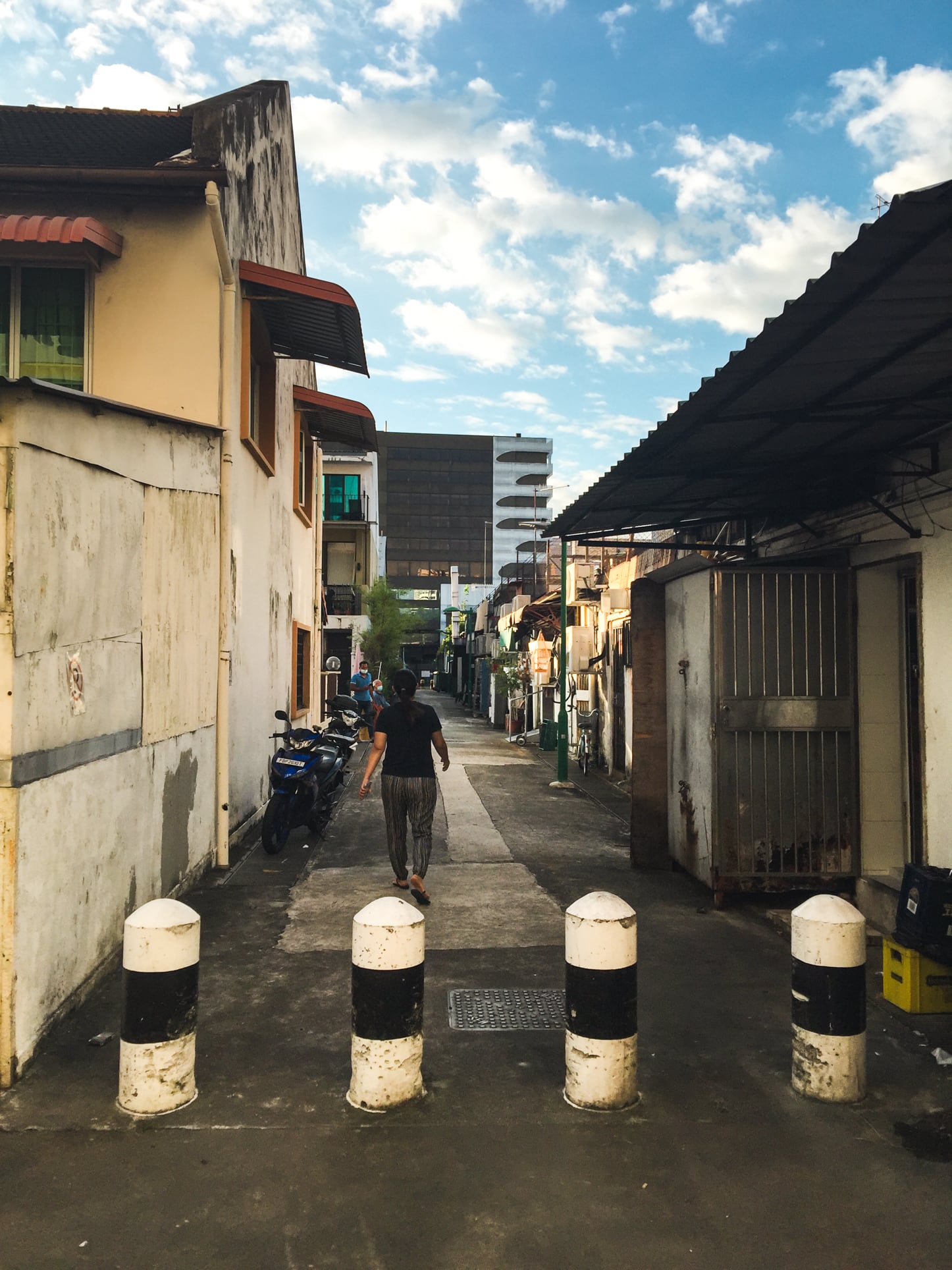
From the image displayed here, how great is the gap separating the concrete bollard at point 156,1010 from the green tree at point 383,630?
40.7 metres

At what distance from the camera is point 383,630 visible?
156 feet

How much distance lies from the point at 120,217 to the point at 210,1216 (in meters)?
7.96

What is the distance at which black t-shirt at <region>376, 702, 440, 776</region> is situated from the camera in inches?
289

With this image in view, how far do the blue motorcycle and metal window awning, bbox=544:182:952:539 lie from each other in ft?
11.6

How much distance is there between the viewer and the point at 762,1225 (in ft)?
10.4

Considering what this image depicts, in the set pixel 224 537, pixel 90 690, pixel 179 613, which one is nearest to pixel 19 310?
pixel 224 537

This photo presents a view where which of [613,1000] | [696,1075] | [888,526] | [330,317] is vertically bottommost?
[696,1075]

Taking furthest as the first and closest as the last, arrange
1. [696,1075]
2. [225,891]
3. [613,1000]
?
[225,891], [696,1075], [613,1000]

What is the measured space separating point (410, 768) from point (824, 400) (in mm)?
4024

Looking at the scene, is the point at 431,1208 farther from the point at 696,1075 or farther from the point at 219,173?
the point at 219,173

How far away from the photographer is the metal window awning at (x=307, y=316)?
8.95 metres

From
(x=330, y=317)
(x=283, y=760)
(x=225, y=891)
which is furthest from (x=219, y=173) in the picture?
(x=225, y=891)

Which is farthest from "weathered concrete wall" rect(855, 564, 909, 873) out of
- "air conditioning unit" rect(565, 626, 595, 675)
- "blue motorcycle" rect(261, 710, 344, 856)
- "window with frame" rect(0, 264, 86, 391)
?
"air conditioning unit" rect(565, 626, 595, 675)

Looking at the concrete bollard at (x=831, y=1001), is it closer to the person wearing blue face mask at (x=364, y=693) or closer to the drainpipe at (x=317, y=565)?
the drainpipe at (x=317, y=565)
